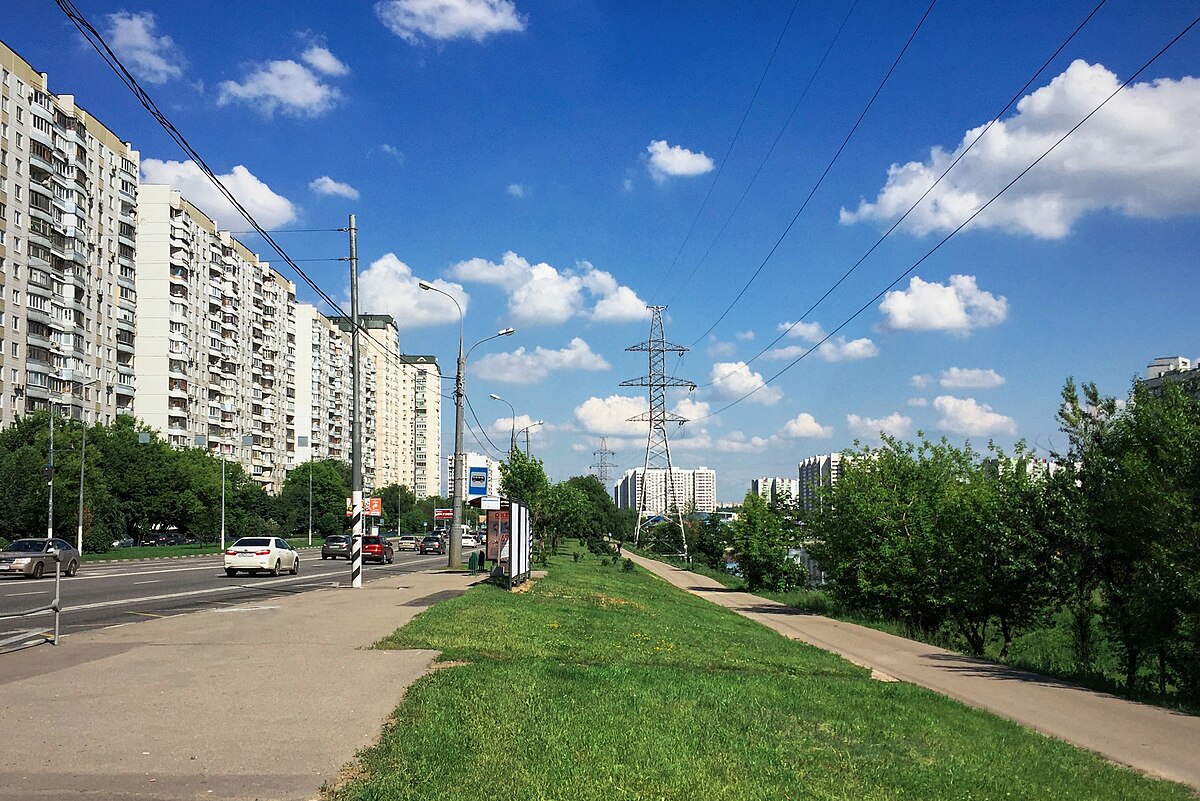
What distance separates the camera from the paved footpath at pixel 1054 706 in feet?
31.4

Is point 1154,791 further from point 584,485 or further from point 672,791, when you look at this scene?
point 584,485

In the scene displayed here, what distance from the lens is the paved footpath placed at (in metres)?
9.57

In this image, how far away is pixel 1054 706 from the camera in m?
12.7

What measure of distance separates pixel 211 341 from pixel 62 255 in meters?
31.1

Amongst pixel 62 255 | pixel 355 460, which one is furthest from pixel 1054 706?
pixel 62 255

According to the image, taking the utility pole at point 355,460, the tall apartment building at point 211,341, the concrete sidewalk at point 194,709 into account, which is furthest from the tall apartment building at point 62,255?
the concrete sidewalk at point 194,709

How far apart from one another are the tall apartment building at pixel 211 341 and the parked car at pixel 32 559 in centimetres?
6193

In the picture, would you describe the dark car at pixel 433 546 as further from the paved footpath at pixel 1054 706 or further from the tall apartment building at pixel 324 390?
the paved footpath at pixel 1054 706

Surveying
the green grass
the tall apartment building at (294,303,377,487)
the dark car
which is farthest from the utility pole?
the tall apartment building at (294,303,377,487)

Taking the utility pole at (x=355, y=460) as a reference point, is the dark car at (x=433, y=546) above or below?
below

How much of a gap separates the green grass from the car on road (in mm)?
26702

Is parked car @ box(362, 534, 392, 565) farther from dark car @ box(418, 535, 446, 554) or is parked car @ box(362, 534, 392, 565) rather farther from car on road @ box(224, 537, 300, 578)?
dark car @ box(418, 535, 446, 554)

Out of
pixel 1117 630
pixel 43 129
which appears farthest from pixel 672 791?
pixel 43 129

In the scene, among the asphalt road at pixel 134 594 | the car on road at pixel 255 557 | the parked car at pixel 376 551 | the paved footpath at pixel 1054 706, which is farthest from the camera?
the parked car at pixel 376 551
